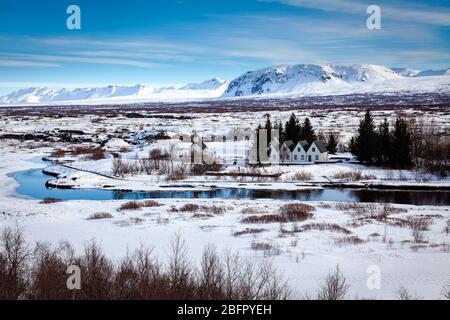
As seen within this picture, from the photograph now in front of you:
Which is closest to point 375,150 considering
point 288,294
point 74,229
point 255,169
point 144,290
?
point 255,169

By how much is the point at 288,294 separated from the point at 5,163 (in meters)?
63.5

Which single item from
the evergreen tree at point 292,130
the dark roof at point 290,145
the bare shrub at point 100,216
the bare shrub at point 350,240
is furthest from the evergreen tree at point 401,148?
the bare shrub at point 100,216

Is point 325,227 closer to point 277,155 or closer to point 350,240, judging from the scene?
point 350,240

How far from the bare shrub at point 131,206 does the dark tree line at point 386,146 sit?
118 ft

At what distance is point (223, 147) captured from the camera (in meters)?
78.0

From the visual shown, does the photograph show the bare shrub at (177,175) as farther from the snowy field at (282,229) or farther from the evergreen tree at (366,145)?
the evergreen tree at (366,145)

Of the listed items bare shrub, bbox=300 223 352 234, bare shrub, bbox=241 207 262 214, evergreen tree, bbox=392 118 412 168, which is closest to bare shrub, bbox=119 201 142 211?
bare shrub, bbox=241 207 262 214

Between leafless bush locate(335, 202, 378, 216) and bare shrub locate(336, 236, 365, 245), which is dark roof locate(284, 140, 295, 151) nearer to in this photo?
leafless bush locate(335, 202, 378, 216)

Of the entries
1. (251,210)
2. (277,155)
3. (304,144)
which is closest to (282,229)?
(251,210)

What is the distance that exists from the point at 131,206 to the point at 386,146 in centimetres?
3851

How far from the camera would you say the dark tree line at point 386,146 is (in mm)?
57125

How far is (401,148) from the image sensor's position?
186 feet

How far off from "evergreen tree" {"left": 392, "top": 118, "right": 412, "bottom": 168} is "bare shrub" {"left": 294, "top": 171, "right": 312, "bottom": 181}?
1300 centimetres
